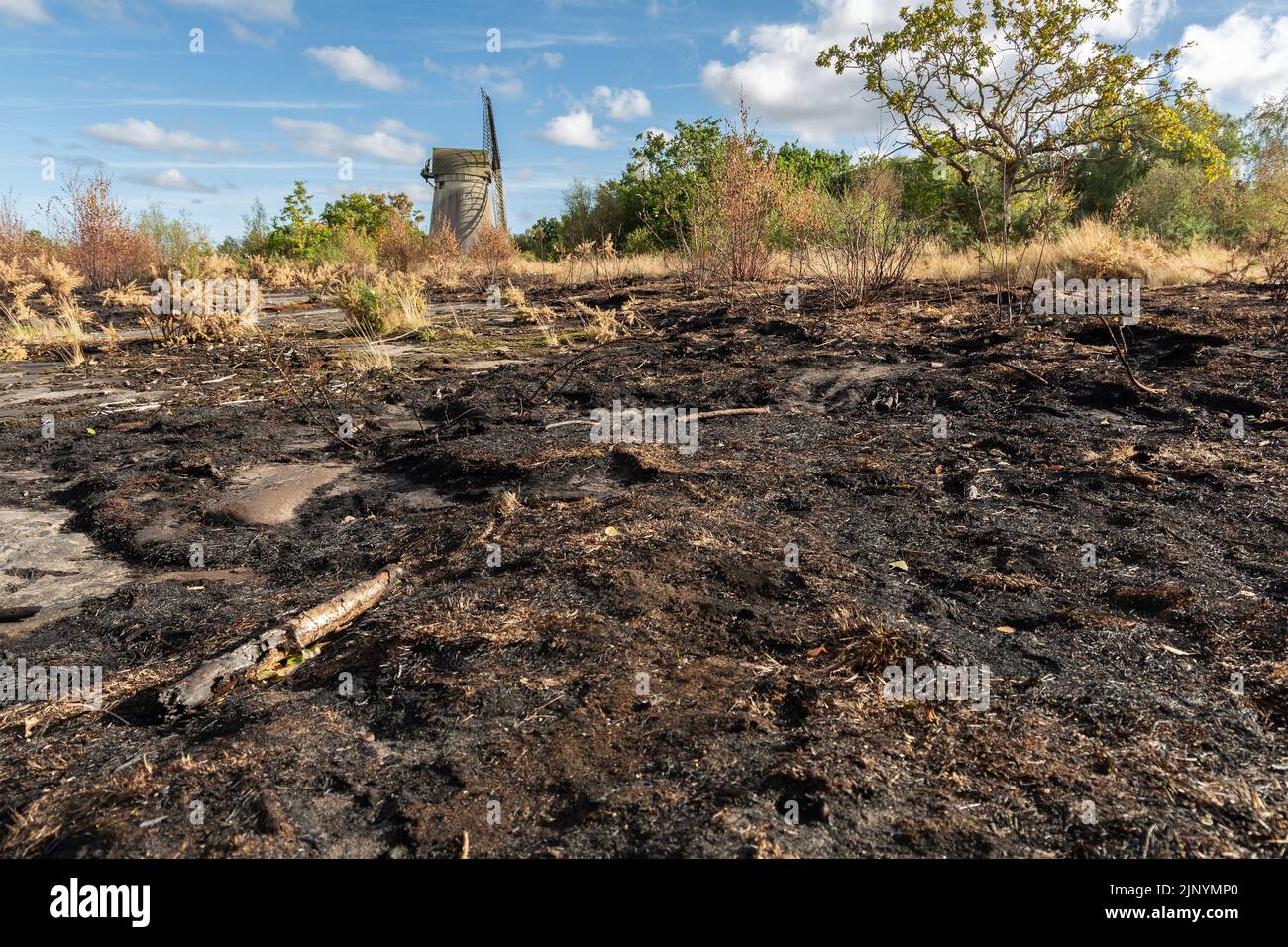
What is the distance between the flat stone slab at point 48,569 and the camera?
11.6 ft

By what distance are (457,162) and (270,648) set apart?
29604 mm

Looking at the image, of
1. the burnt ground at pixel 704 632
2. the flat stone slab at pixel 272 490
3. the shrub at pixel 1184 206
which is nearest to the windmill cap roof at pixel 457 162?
the shrub at pixel 1184 206

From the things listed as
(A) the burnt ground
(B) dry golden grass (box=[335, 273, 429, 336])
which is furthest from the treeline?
(A) the burnt ground

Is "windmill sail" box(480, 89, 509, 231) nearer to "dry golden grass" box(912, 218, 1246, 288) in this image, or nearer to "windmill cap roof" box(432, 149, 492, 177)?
"windmill cap roof" box(432, 149, 492, 177)

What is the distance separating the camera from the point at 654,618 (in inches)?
119

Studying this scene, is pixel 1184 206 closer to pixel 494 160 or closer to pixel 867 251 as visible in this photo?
pixel 867 251

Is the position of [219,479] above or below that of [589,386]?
Result: below

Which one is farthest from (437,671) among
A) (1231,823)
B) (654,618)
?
(1231,823)

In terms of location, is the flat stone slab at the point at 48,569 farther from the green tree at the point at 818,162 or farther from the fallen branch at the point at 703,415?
the green tree at the point at 818,162

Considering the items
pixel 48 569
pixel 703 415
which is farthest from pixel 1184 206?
pixel 48 569

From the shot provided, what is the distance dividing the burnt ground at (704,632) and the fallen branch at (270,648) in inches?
3.5

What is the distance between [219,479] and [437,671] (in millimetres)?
3092

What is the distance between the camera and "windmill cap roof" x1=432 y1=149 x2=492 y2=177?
29656 millimetres
